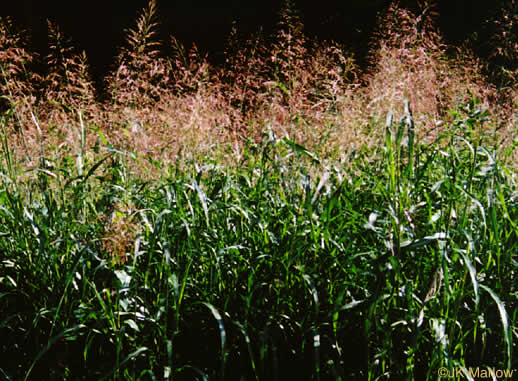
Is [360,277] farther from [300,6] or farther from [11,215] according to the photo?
[300,6]

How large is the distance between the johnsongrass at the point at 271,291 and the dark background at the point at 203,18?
540 cm

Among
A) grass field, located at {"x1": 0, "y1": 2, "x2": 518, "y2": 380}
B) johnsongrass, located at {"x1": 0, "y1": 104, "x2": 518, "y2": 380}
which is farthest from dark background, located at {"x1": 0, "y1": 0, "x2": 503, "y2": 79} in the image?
johnsongrass, located at {"x1": 0, "y1": 104, "x2": 518, "y2": 380}

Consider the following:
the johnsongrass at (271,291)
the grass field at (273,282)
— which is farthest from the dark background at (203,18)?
the johnsongrass at (271,291)

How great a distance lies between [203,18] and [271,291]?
638 centimetres

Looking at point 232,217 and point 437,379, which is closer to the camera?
point 437,379

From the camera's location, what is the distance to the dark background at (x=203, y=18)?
7031 mm

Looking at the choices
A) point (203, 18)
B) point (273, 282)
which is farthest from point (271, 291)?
point (203, 18)

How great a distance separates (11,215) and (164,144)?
1.04 m

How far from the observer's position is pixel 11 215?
2.01 metres

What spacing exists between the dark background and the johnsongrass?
5.40m

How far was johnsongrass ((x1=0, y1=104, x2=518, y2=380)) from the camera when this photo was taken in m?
1.66

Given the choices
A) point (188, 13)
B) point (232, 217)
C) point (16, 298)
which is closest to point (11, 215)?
point (16, 298)

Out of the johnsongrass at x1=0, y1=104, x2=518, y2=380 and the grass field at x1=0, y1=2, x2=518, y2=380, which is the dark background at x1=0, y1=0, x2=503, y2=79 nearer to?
the grass field at x1=0, y1=2, x2=518, y2=380

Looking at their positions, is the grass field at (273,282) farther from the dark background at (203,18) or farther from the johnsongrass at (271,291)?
the dark background at (203,18)
